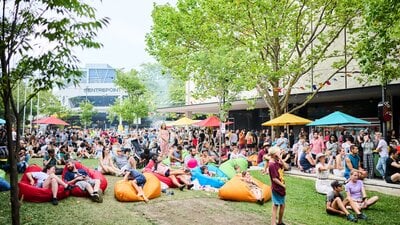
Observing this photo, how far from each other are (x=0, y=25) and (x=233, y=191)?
250 inches

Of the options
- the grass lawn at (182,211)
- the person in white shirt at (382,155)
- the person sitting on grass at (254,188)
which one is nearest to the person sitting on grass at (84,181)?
the grass lawn at (182,211)

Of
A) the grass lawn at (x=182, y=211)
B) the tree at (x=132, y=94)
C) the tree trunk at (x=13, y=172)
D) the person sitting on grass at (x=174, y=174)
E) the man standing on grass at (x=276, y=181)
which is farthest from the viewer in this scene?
the tree at (x=132, y=94)

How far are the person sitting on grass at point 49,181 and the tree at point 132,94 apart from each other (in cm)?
3001

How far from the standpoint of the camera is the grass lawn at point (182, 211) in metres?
7.23

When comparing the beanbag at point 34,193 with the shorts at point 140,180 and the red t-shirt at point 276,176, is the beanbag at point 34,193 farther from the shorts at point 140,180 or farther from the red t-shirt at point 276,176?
the red t-shirt at point 276,176

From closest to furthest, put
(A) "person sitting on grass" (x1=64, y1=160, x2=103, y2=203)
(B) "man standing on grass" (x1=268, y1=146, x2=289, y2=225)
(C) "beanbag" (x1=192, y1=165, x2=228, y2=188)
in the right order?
1. (B) "man standing on grass" (x1=268, y1=146, x2=289, y2=225)
2. (A) "person sitting on grass" (x1=64, y1=160, x2=103, y2=203)
3. (C) "beanbag" (x1=192, y1=165, x2=228, y2=188)

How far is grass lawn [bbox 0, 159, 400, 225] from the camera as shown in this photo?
7234 mm

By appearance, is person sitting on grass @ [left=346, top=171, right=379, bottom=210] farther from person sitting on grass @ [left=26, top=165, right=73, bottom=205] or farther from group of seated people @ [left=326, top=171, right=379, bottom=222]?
person sitting on grass @ [left=26, top=165, right=73, bottom=205]

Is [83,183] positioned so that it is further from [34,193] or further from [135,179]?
[135,179]

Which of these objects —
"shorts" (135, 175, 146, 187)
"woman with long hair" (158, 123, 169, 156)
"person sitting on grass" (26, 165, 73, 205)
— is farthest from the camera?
"woman with long hair" (158, 123, 169, 156)

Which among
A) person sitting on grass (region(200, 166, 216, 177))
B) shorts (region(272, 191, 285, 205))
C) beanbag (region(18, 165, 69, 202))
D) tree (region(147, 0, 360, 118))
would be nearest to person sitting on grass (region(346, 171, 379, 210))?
shorts (region(272, 191, 285, 205))

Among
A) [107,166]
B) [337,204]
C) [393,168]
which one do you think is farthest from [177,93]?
[337,204]

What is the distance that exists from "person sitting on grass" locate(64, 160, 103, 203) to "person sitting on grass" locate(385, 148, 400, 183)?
8.29 meters

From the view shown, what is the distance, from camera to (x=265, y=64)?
16562 millimetres
